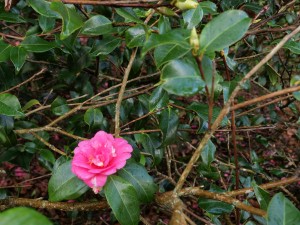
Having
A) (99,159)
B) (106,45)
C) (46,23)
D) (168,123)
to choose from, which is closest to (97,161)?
(99,159)

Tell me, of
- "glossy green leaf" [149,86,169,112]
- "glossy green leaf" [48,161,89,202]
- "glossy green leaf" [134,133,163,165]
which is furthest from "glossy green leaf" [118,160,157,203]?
"glossy green leaf" [134,133,163,165]

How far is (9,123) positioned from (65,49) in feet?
→ 1.03

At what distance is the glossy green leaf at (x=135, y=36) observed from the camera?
0.98 meters

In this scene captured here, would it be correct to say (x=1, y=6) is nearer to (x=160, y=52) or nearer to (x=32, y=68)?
(x=32, y=68)

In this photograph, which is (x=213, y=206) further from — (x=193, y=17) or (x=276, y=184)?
(x=193, y=17)

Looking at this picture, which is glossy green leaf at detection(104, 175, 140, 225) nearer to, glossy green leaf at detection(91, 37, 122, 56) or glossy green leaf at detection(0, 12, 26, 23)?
glossy green leaf at detection(91, 37, 122, 56)

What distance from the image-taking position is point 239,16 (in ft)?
2.33

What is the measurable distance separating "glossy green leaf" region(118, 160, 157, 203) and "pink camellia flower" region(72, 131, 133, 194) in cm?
7

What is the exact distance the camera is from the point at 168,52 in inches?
31.0

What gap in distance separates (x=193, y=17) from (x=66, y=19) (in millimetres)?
347

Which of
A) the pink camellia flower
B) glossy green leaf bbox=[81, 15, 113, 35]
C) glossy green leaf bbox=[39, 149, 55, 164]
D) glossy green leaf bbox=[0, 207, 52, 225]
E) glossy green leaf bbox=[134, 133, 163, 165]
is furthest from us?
glossy green leaf bbox=[39, 149, 55, 164]

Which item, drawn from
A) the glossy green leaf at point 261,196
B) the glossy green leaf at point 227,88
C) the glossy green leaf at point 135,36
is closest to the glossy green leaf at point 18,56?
the glossy green leaf at point 135,36

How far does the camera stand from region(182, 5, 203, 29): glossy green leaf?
0.99 metres

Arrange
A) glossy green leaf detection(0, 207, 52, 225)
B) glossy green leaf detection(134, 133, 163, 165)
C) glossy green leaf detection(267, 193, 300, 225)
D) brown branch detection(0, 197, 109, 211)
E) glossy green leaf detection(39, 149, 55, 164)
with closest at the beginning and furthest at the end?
glossy green leaf detection(0, 207, 52, 225) → glossy green leaf detection(267, 193, 300, 225) → brown branch detection(0, 197, 109, 211) → glossy green leaf detection(134, 133, 163, 165) → glossy green leaf detection(39, 149, 55, 164)
